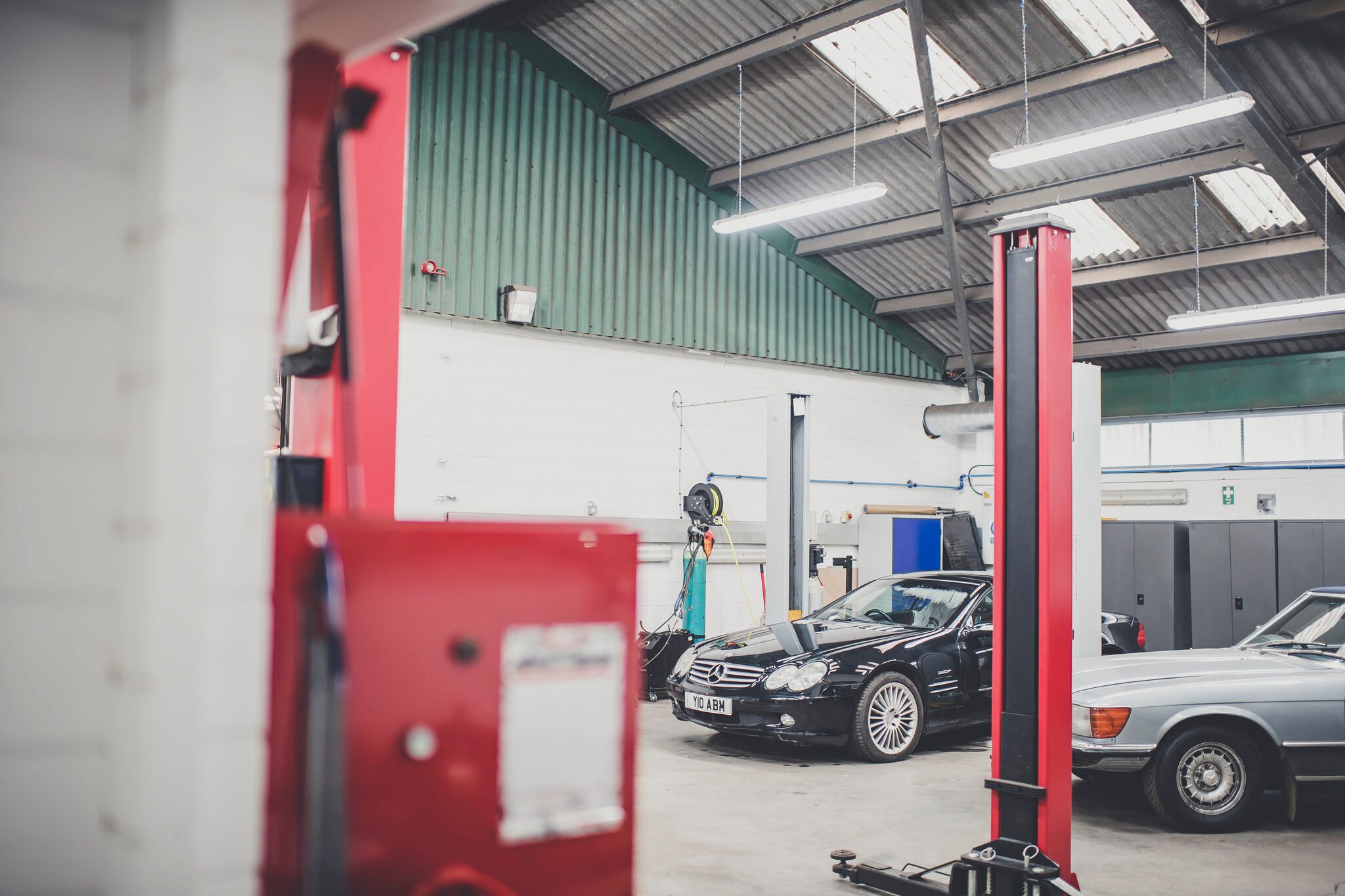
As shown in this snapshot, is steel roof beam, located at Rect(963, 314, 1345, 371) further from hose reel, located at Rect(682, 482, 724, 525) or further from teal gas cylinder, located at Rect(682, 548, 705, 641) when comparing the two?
teal gas cylinder, located at Rect(682, 548, 705, 641)

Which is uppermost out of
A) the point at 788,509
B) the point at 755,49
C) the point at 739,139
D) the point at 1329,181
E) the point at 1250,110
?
the point at 755,49

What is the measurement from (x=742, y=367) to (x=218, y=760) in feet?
41.1

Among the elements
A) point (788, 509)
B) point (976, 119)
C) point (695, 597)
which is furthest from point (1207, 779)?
point (976, 119)

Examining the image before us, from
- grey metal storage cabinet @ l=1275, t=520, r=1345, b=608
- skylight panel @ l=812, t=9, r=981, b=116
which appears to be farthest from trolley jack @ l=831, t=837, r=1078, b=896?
grey metal storage cabinet @ l=1275, t=520, r=1345, b=608

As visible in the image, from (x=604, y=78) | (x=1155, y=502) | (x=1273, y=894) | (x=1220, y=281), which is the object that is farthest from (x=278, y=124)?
(x=1155, y=502)

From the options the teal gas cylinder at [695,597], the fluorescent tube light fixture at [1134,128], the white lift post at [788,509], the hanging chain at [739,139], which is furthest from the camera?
the teal gas cylinder at [695,597]

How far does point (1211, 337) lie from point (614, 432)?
24.9 feet

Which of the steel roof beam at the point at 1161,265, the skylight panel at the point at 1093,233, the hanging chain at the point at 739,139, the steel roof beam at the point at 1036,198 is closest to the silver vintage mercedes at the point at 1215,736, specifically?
the steel roof beam at the point at 1036,198

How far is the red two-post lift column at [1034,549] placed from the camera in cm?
410

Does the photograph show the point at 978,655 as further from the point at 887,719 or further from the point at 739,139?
the point at 739,139

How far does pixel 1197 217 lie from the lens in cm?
1164

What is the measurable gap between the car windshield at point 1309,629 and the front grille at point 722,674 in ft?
10.3

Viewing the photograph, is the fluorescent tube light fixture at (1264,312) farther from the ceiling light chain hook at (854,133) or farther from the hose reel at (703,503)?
the hose reel at (703,503)

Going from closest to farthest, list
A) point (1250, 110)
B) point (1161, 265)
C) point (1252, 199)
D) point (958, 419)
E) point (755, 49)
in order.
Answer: point (1250, 110)
point (755, 49)
point (1252, 199)
point (1161, 265)
point (958, 419)
